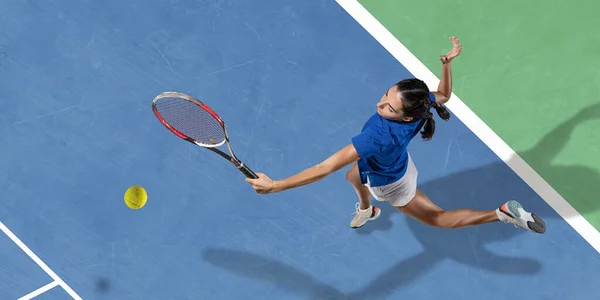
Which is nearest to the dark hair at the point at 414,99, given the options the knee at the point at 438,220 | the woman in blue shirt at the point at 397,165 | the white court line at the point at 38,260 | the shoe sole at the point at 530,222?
the woman in blue shirt at the point at 397,165

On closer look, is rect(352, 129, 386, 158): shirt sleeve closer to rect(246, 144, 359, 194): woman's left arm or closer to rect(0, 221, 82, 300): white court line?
rect(246, 144, 359, 194): woman's left arm

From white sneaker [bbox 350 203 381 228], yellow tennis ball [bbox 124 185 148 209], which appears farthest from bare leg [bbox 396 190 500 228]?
yellow tennis ball [bbox 124 185 148 209]

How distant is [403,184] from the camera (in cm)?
764

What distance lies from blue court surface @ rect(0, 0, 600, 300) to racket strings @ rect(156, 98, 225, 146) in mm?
1127

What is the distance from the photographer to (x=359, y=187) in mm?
8109

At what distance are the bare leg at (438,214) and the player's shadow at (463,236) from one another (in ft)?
1.92

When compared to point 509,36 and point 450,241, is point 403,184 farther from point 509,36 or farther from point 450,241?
point 509,36

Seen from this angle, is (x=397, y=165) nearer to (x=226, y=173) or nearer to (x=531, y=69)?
(x=226, y=173)

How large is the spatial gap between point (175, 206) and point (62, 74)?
1781 mm

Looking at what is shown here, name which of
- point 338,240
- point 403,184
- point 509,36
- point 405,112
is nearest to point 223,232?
point 338,240

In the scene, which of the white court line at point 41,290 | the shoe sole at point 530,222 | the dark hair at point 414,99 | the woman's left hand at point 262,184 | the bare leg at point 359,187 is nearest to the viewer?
the dark hair at point 414,99

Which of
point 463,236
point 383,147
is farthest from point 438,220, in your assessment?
point 383,147

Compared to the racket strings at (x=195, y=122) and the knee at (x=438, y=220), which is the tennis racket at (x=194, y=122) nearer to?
the racket strings at (x=195, y=122)

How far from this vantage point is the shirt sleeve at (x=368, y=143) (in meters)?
6.77
